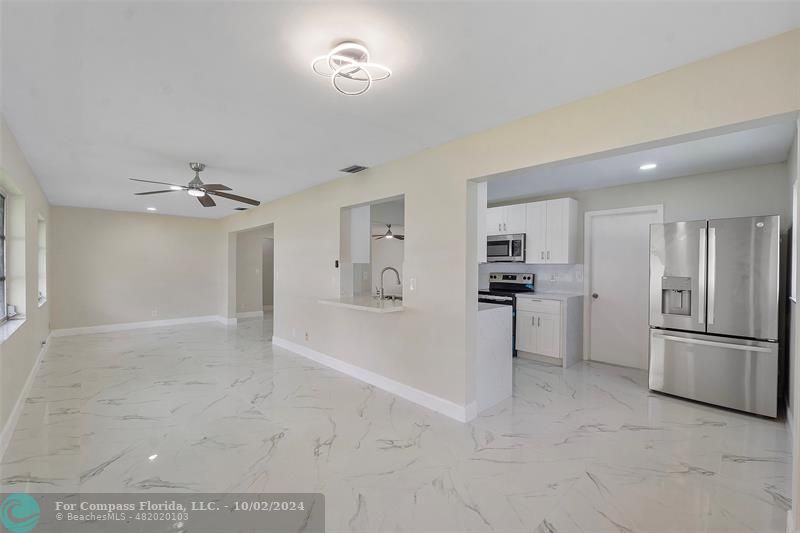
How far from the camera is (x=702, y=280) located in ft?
11.3

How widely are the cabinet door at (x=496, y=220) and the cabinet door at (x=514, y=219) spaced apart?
0.07 meters

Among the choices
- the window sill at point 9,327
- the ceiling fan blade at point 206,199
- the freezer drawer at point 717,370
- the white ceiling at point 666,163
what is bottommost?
the freezer drawer at point 717,370

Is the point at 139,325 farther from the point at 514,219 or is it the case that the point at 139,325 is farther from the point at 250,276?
the point at 514,219

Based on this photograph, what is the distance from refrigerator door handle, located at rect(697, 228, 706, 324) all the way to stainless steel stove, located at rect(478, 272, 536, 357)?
83.9 inches

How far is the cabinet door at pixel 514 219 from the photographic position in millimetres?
5367

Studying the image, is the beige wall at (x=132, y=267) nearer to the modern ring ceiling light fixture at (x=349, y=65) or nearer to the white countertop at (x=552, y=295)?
the white countertop at (x=552, y=295)

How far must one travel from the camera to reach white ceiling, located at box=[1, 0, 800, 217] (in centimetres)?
157

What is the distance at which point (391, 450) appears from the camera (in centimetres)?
261

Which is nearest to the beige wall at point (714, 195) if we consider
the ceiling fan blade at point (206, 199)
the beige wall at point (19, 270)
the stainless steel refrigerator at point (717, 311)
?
the stainless steel refrigerator at point (717, 311)

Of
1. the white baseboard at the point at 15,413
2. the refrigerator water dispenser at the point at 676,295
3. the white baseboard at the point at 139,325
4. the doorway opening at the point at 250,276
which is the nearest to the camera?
the white baseboard at the point at 15,413

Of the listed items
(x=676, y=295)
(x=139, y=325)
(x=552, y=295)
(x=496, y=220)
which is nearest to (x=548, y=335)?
(x=552, y=295)

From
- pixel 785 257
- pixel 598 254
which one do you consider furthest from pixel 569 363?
pixel 785 257

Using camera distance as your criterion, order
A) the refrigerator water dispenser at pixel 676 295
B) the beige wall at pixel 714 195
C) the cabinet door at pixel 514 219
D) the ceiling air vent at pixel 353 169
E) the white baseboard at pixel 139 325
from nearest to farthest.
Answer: the refrigerator water dispenser at pixel 676 295
the beige wall at pixel 714 195
the ceiling air vent at pixel 353 169
the cabinet door at pixel 514 219
the white baseboard at pixel 139 325

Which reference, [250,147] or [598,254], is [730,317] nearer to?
[598,254]
